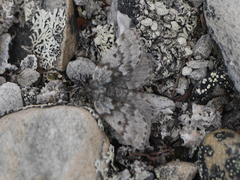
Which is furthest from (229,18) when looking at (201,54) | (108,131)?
(108,131)

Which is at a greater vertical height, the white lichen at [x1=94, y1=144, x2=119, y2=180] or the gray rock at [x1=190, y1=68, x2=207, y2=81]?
the gray rock at [x1=190, y1=68, x2=207, y2=81]

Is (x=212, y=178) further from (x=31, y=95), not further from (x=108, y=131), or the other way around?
(x=31, y=95)

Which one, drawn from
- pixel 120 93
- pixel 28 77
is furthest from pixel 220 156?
pixel 28 77

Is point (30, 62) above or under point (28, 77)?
above

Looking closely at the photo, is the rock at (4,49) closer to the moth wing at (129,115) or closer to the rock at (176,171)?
the moth wing at (129,115)

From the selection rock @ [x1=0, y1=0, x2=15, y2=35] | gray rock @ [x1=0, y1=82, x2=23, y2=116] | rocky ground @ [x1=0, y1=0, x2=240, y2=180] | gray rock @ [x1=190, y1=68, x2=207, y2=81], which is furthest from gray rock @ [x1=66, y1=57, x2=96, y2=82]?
gray rock @ [x1=190, y1=68, x2=207, y2=81]

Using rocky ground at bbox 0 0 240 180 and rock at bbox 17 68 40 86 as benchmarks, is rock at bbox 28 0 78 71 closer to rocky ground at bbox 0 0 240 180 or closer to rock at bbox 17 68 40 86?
rocky ground at bbox 0 0 240 180

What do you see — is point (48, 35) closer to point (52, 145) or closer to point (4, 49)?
point (4, 49)
